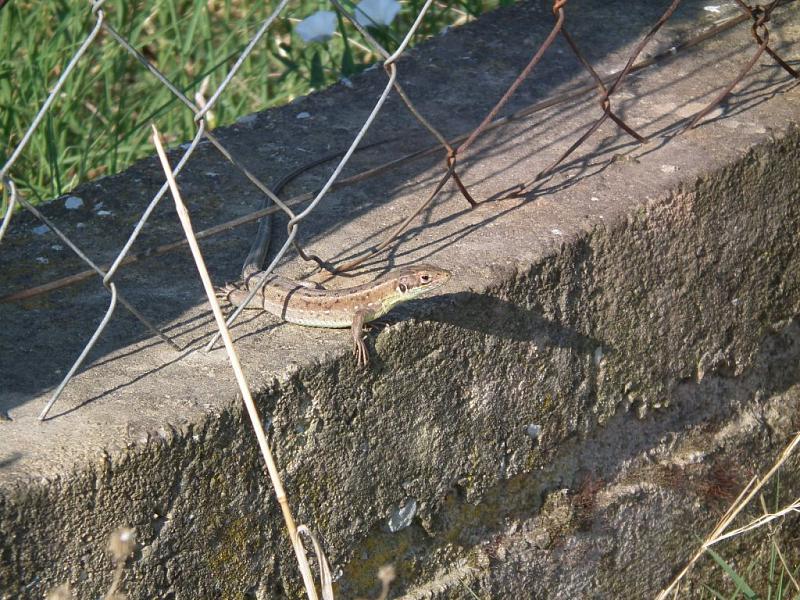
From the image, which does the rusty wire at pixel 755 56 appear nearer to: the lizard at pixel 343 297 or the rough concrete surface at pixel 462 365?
the rough concrete surface at pixel 462 365

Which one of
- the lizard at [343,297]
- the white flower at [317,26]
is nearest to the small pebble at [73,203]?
the lizard at [343,297]

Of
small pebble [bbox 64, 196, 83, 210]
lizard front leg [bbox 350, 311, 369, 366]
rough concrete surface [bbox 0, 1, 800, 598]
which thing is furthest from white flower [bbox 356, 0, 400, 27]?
lizard front leg [bbox 350, 311, 369, 366]

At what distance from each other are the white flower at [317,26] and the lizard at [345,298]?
2.34 metres

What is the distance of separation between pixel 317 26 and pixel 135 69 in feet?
3.29

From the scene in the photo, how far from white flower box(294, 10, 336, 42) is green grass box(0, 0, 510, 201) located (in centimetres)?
10

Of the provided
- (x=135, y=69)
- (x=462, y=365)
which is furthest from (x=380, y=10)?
(x=462, y=365)

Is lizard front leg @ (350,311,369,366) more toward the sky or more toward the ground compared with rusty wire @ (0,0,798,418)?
more toward the ground

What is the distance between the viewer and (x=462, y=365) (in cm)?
254

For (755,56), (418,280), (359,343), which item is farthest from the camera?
(755,56)

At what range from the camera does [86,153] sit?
166 inches

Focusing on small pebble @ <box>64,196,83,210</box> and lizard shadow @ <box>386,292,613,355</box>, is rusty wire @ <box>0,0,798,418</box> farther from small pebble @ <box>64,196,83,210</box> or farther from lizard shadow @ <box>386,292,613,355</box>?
lizard shadow @ <box>386,292,613,355</box>

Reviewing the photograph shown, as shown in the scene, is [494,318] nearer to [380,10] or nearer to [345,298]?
[345,298]

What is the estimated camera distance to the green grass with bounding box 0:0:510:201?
4.36m

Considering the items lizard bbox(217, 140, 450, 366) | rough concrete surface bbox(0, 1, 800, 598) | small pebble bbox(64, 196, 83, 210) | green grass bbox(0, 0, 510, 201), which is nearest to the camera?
rough concrete surface bbox(0, 1, 800, 598)
